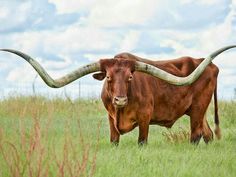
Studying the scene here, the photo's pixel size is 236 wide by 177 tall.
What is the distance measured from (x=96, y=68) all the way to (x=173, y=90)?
1872 millimetres

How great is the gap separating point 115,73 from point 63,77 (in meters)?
0.75

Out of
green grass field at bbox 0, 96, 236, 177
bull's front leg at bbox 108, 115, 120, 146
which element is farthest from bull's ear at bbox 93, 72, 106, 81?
bull's front leg at bbox 108, 115, 120, 146

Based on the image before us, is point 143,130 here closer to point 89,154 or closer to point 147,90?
A: point 147,90

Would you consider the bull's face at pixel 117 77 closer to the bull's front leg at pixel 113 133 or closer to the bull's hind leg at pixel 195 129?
the bull's front leg at pixel 113 133

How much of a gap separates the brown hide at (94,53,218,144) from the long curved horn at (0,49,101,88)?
0.63ft

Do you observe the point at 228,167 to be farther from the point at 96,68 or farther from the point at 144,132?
the point at 96,68

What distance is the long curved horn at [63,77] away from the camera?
Answer: 765 cm

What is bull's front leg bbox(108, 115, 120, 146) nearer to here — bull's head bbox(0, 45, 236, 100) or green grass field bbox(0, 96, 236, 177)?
green grass field bbox(0, 96, 236, 177)

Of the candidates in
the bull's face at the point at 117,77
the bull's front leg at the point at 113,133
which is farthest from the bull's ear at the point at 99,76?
the bull's front leg at the point at 113,133

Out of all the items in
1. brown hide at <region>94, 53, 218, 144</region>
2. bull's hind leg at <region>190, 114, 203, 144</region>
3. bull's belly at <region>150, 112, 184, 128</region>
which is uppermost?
brown hide at <region>94, 53, 218, 144</region>

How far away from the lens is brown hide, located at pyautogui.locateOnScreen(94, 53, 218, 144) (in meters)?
8.46

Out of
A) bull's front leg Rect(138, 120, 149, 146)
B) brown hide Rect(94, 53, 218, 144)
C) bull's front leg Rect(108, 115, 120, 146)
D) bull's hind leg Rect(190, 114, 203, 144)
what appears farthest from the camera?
bull's hind leg Rect(190, 114, 203, 144)

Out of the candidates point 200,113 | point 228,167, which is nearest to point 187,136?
point 200,113

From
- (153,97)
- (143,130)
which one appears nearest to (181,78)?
(153,97)
